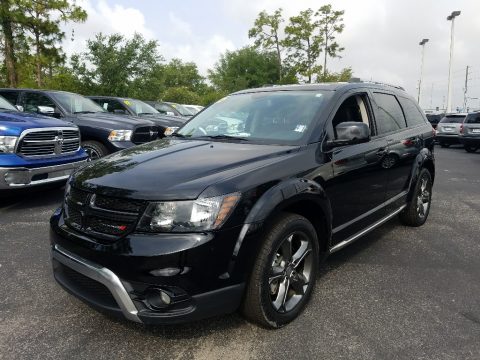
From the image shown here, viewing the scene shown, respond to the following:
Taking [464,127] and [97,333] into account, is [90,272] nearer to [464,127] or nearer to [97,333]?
[97,333]

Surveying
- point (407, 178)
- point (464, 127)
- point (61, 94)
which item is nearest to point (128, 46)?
point (61, 94)

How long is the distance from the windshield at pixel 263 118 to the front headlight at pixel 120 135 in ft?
12.2

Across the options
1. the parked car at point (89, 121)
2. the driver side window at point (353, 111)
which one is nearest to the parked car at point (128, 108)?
the parked car at point (89, 121)

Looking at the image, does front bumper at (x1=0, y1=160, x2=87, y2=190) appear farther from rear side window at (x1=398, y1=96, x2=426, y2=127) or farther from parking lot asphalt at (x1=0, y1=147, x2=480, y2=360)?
rear side window at (x1=398, y1=96, x2=426, y2=127)

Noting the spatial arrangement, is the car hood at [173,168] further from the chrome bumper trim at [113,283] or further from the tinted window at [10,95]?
the tinted window at [10,95]

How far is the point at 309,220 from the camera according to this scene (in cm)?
315

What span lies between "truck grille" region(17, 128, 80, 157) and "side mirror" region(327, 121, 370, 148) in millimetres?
4191

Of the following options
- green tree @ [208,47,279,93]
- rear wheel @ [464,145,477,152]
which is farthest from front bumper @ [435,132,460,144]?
green tree @ [208,47,279,93]

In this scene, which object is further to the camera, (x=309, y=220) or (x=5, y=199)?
(x=5, y=199)

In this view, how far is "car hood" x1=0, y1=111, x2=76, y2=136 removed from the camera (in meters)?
5.46

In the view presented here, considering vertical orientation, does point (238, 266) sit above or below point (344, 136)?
below

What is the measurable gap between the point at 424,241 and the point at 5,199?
19.5ft

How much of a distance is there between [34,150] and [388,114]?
4523 mm

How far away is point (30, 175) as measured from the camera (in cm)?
548
